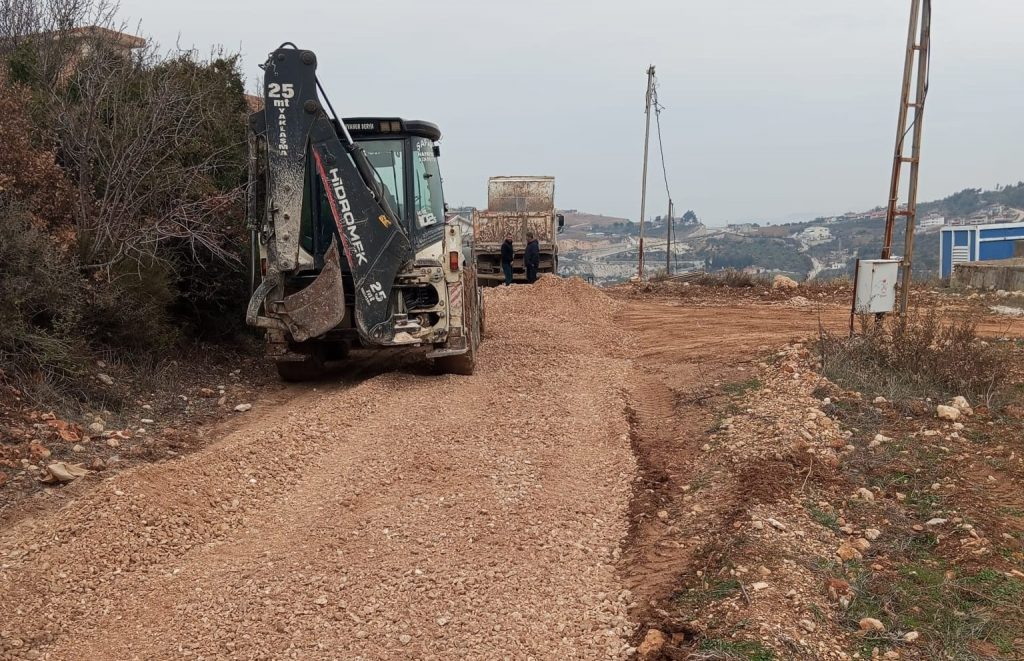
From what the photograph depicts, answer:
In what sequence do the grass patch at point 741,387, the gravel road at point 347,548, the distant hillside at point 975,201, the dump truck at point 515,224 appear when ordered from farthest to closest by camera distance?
the distant hillside at point 975,201, the dump truck at point 515,224, the grass patch at point 741,387, the gravel road at point 347,548

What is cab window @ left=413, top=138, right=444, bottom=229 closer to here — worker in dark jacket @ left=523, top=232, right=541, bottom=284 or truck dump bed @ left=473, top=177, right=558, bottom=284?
worker in dark jacket @ left=523, top=232, right=541, bottom=284

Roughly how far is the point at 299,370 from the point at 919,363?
6.71 m

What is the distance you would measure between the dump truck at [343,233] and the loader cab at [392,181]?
0.04 feet

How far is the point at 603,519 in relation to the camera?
19.1ft

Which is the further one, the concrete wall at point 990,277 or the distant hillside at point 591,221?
the distant hillside at point 591,221

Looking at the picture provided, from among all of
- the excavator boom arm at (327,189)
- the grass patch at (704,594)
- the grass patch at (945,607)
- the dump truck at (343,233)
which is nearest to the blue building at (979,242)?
the dump truck at (343,233)

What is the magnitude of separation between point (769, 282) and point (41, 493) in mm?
18199

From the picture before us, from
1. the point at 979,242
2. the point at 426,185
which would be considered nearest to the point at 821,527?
the point at 426,185

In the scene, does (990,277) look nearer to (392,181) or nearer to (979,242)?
(392,181)

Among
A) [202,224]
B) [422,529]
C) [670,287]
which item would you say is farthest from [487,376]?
[670,287]

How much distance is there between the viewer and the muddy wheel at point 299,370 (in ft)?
33.1

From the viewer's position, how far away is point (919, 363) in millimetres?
8547

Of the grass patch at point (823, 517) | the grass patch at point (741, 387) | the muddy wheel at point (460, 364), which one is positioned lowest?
the grass patch at point (823, 517)

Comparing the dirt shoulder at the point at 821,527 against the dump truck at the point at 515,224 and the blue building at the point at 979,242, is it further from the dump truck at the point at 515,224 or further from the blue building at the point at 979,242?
the blue building at the point at 979,242
